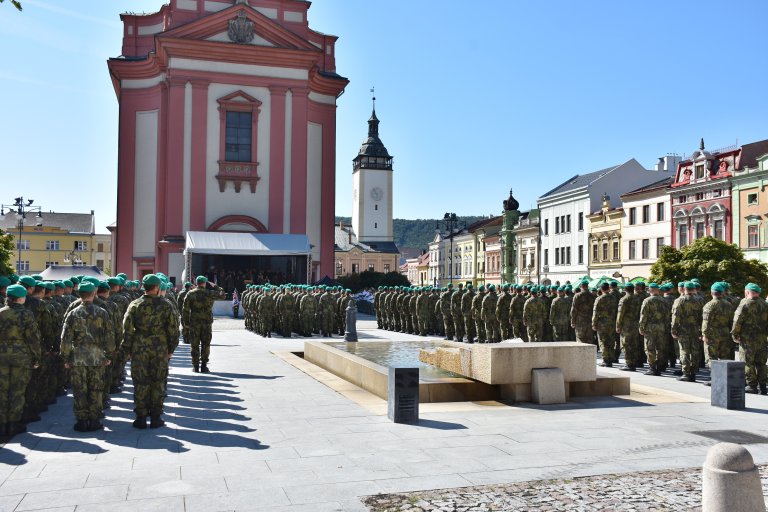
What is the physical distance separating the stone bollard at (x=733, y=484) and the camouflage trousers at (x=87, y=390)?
6.99 m

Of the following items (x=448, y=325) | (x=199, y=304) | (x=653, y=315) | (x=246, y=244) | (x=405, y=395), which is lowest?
(x=405, y=395)

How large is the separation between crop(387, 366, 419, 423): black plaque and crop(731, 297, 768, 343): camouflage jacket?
599 cm

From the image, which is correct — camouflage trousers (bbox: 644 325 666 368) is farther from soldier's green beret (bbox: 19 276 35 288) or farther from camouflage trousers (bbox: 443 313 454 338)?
soldier's green beret (bbox: 19 276 35 288)

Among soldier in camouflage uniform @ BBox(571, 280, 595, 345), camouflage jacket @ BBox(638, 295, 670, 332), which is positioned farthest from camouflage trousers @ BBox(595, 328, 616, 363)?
camouflage jacket @ BBox(638, 295, 670, 332)

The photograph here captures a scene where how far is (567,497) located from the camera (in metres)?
6.27

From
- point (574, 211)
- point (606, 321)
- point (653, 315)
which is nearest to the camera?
point (653, 315)

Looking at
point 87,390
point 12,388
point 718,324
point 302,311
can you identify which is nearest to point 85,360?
point 87,390

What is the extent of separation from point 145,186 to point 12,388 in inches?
1510

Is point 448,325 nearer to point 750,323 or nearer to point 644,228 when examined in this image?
point 750,323

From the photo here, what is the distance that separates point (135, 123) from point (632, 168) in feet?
126

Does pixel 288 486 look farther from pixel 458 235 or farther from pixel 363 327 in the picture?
pixel 458 235

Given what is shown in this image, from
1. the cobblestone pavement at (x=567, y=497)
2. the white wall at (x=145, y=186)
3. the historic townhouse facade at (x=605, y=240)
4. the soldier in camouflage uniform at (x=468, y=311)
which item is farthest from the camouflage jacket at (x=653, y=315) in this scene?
the historic townhouse facade at (x=605, y=240)

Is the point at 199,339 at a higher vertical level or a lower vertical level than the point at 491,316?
lower

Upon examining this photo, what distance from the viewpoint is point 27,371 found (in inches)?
348
